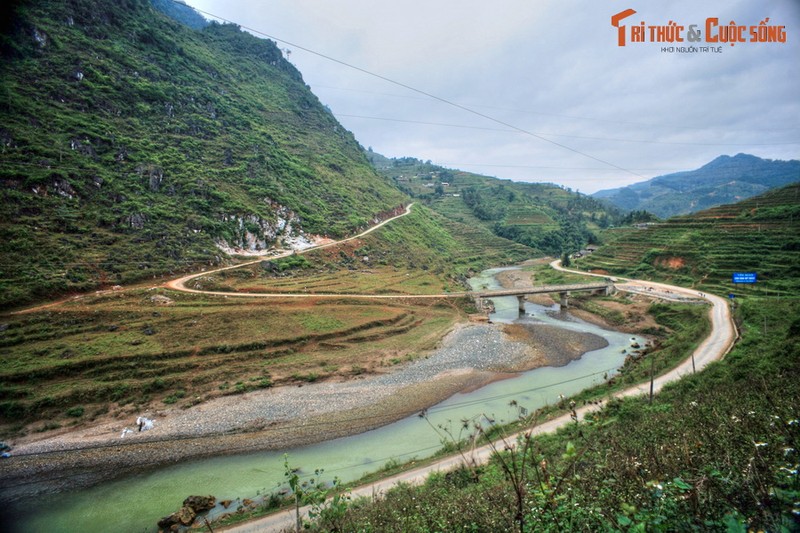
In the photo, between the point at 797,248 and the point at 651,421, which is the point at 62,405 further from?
the point at 797,248

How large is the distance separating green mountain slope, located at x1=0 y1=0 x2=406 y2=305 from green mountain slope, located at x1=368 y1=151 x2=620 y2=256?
44.0 m

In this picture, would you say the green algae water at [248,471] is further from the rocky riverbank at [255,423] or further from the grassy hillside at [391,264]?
the grassy hillside at [391,264]

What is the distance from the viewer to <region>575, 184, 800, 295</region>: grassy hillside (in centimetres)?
3459

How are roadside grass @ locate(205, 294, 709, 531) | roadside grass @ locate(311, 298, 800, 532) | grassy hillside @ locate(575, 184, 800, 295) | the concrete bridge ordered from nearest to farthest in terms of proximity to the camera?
roadside grass @ locate(311, 298, 800, 532) → roadside grass @ locate(205, 294, 709, 531) → grassy hillside @ locate(575, 184, 800, 295) → the concrete bridge

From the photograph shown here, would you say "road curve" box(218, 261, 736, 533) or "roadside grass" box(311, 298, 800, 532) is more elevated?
"roadside grass" box(311, 298, 800, 532)

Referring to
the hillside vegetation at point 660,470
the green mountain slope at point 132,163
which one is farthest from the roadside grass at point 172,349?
the hillside vegetation at point 660,470

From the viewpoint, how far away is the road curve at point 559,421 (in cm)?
1091

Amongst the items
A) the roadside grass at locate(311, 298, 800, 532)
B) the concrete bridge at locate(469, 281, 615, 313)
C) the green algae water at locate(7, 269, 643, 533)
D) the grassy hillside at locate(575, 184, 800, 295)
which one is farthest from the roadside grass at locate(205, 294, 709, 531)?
the grassy hillside at locate(575, 184, 800, 295)

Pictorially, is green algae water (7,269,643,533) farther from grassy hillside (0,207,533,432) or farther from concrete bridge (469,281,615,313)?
concrete bridge (469,281,615,313)

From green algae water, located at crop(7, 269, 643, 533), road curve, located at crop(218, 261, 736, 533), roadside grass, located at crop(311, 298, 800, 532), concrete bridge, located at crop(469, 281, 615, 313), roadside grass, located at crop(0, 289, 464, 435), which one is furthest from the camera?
concrete bridge, located at crop(469, 281, 615, 313)

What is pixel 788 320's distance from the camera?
20.3 meters

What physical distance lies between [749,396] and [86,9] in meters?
85.9

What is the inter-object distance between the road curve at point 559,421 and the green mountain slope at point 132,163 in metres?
21.4

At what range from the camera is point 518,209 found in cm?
11125
